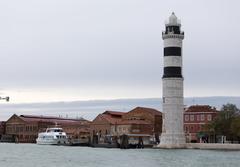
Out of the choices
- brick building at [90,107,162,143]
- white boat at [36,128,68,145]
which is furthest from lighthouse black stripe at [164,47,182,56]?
white boat at [36,128,68,145]

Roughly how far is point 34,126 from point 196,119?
43.3 metres

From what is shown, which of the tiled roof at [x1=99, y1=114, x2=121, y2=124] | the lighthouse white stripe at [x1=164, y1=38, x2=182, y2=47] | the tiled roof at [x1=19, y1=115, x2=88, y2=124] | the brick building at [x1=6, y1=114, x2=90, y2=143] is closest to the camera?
the lighthouse white stripe at [x1=164, y1=38, x2=182, y2=47]

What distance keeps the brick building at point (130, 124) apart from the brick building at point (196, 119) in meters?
7.00

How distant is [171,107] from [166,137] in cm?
478

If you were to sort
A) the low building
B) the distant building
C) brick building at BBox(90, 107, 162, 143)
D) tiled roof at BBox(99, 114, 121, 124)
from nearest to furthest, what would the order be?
brick building at BBox(90, 107, 162, 143) → the low building → tiled roof at BBox(99, 114, 121, 124) → the distant building

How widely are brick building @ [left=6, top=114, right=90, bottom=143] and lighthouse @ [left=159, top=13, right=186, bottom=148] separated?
1506 inches

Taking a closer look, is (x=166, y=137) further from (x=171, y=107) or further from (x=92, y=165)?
(x=92, y=165)

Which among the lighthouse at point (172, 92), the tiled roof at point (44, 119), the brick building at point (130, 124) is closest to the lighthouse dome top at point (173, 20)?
the lighthouse at point (172, 92)

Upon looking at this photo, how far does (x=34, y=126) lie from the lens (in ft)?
463

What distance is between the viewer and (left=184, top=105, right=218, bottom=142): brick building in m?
112

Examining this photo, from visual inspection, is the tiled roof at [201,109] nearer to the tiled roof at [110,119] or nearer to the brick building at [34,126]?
the tiled roof at [110,119]

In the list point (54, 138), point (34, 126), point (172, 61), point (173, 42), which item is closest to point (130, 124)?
point (54, 138)

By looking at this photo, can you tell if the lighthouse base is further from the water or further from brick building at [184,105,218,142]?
the water

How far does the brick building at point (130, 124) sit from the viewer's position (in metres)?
118
